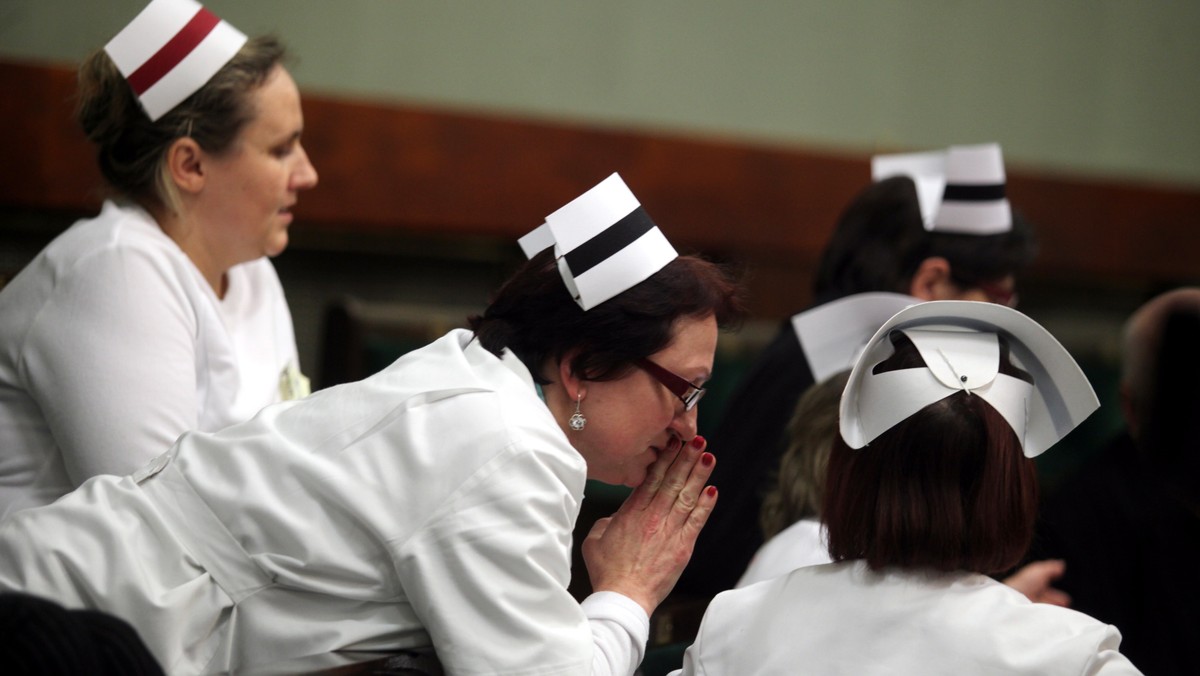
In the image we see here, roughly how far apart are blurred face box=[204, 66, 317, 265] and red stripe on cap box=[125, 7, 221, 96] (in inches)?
6.1

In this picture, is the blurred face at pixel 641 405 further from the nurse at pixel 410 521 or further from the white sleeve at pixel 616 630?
the white sleeve at pixel 616 630

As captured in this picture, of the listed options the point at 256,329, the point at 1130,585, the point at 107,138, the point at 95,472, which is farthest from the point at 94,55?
the point at 1130,585

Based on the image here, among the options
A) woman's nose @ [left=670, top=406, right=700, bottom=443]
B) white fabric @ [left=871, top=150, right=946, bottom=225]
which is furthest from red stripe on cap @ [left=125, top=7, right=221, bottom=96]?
white fabric @ [left=871, top=150, right=946, bottom=225]

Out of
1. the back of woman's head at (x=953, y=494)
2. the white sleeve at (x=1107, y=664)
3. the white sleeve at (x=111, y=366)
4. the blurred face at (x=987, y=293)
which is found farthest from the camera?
the blurred face at (x=987, y=293)

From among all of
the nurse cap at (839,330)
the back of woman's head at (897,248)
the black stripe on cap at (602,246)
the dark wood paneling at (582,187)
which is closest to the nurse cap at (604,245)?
the black stripe on cap at (602,246)

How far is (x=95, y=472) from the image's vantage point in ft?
6.94

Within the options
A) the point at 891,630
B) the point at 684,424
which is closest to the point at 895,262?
the point at 684,424

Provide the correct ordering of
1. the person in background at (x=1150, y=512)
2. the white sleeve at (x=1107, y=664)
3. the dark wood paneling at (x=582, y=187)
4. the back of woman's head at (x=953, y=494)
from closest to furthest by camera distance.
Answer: the white sleeve at (x=1107, y=664) < the back of woman's head at (x=953, y=494) < the person in background at (x=1150, y=512) < the dark wood paneling at (x=582, y=187)

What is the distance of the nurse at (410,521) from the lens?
1.60m

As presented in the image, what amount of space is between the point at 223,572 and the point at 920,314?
1.00m

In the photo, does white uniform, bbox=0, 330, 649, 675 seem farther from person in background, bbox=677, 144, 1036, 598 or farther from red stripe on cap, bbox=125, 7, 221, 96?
person in background, bbox=677, 144, 1036, 598

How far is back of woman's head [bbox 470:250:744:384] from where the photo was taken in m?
1.85

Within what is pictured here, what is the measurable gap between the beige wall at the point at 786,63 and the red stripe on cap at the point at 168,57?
1301mm

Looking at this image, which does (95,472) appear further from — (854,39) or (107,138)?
(854,39)
